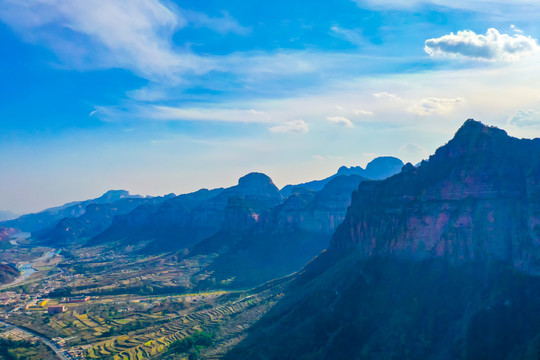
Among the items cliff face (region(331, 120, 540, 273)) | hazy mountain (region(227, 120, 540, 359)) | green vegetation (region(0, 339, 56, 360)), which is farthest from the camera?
green vegetation (region(0, 339, 56, 360))

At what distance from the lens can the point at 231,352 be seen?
11906 centimetres

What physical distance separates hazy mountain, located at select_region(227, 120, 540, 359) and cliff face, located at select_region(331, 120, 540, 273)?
0.94ft

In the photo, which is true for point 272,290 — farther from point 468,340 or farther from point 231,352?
point 468,340

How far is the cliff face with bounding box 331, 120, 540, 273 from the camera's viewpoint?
4296 inches

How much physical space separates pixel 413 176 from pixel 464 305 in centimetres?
4746

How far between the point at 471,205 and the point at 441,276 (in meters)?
22.0

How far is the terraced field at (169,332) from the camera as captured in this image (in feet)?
440

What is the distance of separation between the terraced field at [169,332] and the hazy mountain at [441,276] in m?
22.7

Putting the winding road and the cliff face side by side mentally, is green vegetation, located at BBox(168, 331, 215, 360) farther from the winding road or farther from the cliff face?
the cliff face

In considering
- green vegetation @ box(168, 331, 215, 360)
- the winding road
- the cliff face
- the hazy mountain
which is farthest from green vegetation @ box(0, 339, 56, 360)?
the cliff face

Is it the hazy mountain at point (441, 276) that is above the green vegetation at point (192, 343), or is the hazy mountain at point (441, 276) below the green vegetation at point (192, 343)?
above

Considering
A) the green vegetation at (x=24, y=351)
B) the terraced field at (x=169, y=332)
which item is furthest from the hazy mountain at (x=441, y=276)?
the green vegetation at (x=24, y=351)

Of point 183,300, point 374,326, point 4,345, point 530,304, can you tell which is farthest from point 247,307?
point 530,304

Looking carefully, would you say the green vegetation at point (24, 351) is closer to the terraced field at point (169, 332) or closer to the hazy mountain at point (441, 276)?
the terraced field at point (169, 332)
